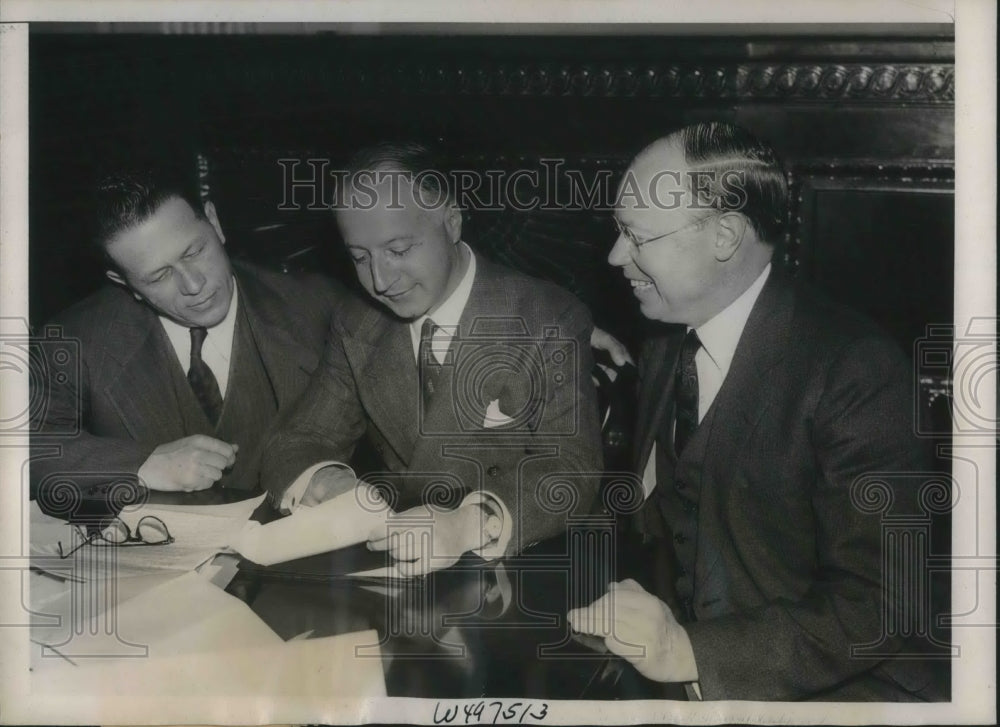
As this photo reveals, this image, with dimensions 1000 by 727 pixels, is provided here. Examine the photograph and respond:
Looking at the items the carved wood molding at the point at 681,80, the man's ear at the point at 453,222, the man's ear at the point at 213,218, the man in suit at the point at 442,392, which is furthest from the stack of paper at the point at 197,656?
the carved wood molding at the point at 681,80

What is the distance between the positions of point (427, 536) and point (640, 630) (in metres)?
0.42

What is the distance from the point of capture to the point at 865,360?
1.71 metres

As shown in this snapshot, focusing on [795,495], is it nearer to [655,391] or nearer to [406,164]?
[655,391]

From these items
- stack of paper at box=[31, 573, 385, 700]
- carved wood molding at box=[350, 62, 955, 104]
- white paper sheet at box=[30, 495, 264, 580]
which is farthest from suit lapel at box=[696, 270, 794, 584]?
white paper sheet at box=[30, 495, 264, 580]

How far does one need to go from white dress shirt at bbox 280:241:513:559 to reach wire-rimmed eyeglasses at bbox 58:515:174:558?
23cm

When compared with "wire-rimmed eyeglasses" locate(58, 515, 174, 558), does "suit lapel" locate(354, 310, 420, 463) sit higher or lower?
higher

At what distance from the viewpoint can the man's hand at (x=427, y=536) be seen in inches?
70.7

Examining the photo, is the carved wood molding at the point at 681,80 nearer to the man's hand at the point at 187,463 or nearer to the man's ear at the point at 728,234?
the man's ear at the point at 728,234

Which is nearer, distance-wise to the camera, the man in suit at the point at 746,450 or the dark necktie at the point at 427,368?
the man in suit at the point at 746,450

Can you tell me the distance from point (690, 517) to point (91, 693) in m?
1.16

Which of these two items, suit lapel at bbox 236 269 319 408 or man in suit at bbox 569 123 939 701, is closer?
man in suit at bbox 569 123 939 701

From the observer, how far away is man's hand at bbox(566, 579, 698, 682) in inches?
69.2

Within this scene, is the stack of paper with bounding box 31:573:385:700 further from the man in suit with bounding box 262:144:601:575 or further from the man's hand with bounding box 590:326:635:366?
the man's hand with bounding box 590:326:635:366

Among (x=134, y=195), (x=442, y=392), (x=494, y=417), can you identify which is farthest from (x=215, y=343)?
(x=494, y=417)
